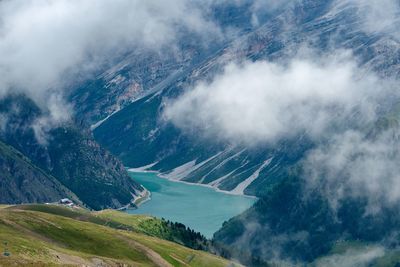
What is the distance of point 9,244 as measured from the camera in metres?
158

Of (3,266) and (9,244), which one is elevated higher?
(9,244)

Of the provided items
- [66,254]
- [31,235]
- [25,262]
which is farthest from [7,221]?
[25,262]

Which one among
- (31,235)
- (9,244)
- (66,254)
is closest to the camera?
(9,244)

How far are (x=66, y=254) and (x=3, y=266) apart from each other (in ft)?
170

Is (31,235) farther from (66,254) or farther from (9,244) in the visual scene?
(9,244)

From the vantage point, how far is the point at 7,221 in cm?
19862

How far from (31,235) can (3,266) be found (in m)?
73.8

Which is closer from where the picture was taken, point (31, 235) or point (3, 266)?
point (3, 266)

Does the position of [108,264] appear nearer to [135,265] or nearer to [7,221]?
[135,265]

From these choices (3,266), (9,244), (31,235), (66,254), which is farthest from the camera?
(31,235)

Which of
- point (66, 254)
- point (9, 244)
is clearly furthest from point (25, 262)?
point (66, 254)

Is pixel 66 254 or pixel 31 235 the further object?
pixel 31 235

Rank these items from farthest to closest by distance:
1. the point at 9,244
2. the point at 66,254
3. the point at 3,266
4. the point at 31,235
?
the point at 31,235
the point at 66,254
the point at 9,244
the point at 3,266

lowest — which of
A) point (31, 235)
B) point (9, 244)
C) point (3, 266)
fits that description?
point (3, 266)
